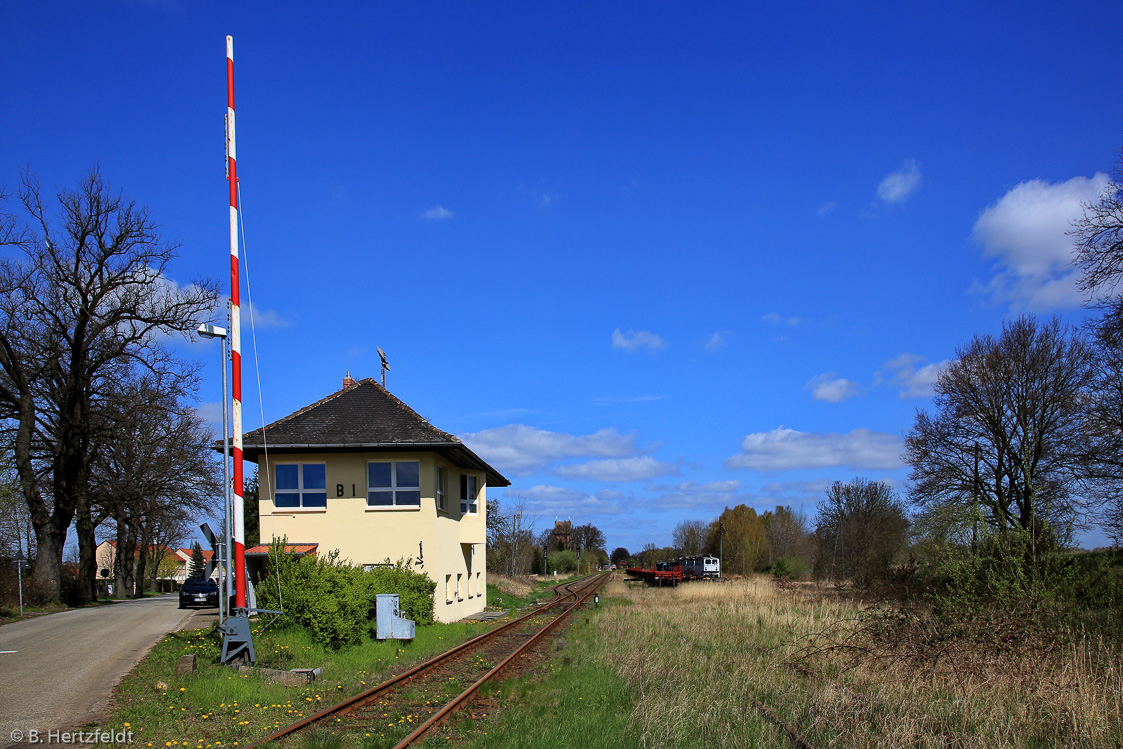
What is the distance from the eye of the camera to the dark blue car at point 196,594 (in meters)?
27.6

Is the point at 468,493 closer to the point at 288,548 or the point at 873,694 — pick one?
the point at 288,548

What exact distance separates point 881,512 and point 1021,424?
19.2m

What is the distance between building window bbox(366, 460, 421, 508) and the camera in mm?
23297

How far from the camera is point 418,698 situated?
10.9 m

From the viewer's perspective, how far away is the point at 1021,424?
3294 centimetres

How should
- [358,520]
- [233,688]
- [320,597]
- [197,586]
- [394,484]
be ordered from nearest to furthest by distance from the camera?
[233,688], [320,597], [358,520], [394,484], [197,586]

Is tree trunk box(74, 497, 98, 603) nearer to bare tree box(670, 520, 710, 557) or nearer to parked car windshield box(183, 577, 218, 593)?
parked car windshield box(183, 577, 218, 593)

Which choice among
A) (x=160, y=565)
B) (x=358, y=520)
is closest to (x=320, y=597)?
(x=358, y=520)

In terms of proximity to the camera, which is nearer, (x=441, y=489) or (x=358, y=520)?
(x=358, y=520)

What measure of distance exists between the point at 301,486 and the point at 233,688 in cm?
1287

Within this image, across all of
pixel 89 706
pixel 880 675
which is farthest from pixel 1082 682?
Result: pixel 89 706

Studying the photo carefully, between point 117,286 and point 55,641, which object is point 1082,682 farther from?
point 117,286

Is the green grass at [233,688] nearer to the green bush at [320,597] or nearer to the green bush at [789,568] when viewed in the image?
the green bush at [320,597]

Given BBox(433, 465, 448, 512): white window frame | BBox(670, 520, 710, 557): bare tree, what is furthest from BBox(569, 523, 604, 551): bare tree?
BBox(433, 465, 448, 512): white window frame
